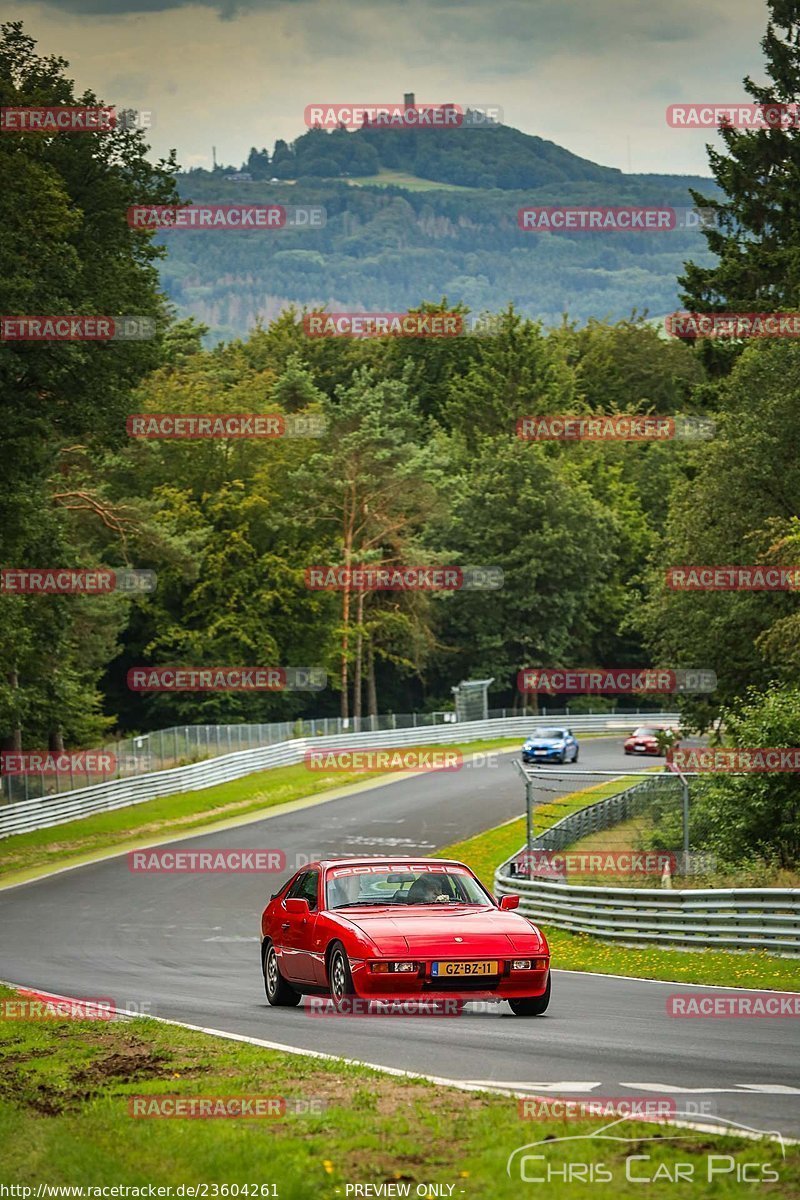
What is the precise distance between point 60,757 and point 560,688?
44131 mm

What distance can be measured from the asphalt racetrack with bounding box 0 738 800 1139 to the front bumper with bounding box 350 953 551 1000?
0.75ft

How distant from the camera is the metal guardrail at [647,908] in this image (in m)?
20.4

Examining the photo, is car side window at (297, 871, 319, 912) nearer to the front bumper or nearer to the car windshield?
the car windshield

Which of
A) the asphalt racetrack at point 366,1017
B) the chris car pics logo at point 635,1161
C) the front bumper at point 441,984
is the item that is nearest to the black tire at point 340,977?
the front bumper at point 441,984

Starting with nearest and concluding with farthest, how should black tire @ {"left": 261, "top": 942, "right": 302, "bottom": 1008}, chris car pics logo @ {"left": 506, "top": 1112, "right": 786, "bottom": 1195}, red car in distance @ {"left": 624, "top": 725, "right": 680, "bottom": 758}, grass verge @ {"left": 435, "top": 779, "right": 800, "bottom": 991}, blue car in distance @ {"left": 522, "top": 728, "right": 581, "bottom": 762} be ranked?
1. chris car pics logo @ {"left": 506, "top": 1112, "right": 786, "bottom": 1195}
2. black tire @ {"left": 261, "top": 942, "right": 302, "bottom": 1008}
3. grass verge @ {"left": 435, "top": 779, "right": 800, "bottom": 991}
4. blue car in distance @ {"left": 522, "top": 728, "right": 581, "bottom": 762}
5. red car in distance @ {"left": 624, "top": 725, "right": 680, "bottom": 758}

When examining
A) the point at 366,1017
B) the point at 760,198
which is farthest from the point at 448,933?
the point at 760,198

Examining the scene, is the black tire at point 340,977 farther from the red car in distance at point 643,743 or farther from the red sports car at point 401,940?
the red car in distance at point 643,743

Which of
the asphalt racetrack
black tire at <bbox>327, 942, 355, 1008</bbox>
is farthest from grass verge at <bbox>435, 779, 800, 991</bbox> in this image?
black tire at <bbox>327, 942, 355, 1008</bbox>

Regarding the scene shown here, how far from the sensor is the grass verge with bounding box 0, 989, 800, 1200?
284 inches

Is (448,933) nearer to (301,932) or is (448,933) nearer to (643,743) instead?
(301,932)

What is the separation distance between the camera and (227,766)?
197 feet

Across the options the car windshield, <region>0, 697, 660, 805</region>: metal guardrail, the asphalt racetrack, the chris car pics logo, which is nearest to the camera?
the chris car pics logo

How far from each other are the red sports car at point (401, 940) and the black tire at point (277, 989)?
0.4 inches

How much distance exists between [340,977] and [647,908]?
33.7 feet
